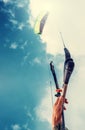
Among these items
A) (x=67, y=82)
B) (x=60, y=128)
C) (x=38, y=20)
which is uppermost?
(x=38, y=20)

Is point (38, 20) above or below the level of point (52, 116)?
above

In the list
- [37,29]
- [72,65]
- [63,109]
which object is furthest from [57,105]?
[37,29]

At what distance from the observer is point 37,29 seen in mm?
81750

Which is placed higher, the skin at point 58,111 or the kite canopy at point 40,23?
the kite canopy at point 40,23

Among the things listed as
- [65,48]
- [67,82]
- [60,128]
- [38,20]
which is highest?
[38,20]

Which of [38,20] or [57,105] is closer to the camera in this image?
[57,105]

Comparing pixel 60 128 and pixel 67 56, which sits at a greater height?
pixel 67 56

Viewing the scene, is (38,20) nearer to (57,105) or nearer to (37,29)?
(37,29)

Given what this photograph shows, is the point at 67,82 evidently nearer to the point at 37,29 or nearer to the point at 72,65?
the point at 72,65

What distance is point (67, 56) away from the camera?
78625mm

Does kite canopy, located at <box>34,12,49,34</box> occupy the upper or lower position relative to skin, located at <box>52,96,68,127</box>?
upper

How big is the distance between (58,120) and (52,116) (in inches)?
51.1

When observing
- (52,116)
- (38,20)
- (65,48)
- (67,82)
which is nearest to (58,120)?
(52,116)

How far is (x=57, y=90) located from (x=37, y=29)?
10951mm
